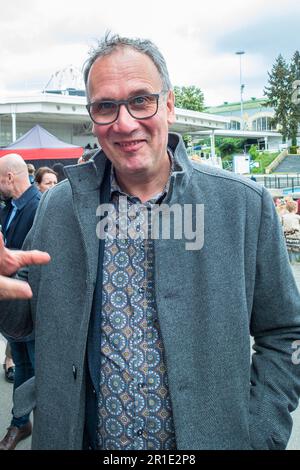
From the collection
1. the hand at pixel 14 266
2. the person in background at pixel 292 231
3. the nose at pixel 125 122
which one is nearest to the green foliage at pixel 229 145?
the person in background at pixel 292 231

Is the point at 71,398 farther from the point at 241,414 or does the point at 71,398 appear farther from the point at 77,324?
the point at 241,414

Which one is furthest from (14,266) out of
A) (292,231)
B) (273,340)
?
(292,231)

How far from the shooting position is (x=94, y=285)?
5.34 feet

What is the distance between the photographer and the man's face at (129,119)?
1624mm

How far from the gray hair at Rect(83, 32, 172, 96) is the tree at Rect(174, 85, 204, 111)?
6174cm

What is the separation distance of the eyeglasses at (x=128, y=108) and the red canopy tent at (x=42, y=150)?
10.1 metres

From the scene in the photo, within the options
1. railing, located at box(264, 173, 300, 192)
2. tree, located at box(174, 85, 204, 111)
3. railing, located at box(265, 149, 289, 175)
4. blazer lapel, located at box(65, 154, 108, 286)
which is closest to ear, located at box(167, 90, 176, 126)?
blazer lapel, located at box(65, 154, 108, 286)

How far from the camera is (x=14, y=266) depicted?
4.36 ft

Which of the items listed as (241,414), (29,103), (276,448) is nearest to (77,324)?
(241,414)

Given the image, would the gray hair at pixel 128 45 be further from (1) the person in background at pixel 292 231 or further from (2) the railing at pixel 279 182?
(2) the railing at pixel 279 182

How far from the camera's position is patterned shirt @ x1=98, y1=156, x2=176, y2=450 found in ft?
5.23

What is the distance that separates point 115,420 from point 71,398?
16 centimetres

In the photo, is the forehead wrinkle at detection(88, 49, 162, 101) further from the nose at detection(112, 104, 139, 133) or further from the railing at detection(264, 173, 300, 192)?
the railing at detection(264, 173, 300, 192)

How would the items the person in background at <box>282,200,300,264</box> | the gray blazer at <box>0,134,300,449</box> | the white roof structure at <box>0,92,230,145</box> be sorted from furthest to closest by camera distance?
1. the white roof structure at <box>0,92,230,145</box>
2. the person in background at <box>282,200,300,264</box>
3. the gray blazer at <box>0,134,300,449</box>
